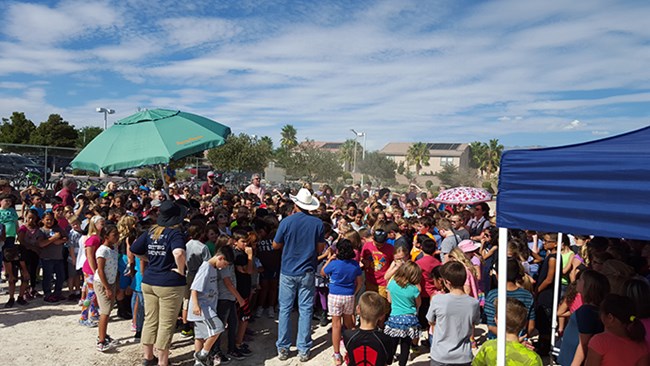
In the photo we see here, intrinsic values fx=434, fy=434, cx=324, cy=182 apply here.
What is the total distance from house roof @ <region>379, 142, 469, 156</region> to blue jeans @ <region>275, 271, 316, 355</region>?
8290 centimetres

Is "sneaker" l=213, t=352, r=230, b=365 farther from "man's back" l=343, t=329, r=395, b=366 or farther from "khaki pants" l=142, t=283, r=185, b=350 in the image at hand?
"man's back" l=343, t=329, r=395, b=366

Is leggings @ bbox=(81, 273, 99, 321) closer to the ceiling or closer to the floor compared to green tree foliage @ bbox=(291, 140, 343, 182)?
closer to the floor

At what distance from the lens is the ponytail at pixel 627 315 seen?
277cm

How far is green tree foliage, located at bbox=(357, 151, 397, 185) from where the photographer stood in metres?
55.2

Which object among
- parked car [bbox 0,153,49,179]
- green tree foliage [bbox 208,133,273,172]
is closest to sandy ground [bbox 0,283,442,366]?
parked car [bbox 0,153,49,179]

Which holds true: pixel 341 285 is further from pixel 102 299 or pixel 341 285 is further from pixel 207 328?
pixel 102 299

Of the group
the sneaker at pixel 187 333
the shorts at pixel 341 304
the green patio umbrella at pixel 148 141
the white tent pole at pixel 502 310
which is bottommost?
the sneaker at pixel 187 333

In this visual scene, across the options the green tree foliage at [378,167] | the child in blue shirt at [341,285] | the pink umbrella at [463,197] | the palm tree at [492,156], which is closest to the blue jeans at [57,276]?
the child in blue shirt at [341,285]

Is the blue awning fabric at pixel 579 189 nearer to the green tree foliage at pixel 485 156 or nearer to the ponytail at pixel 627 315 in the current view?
the ponytail at pixel 627 315

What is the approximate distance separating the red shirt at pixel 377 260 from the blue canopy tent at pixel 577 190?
297 centimetres

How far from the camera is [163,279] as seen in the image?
4.70 metres

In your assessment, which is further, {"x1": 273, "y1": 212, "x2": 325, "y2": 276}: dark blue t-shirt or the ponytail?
{"x1": 273, "y1": 212, "x2": 325, "y2": 276}: dark blue t-shirt

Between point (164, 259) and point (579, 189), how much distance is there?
155 inches

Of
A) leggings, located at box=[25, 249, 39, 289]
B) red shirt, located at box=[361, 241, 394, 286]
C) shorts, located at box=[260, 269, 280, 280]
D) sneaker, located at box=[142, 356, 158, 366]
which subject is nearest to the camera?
sneaker, located at box=[142, 356, 158, 366]
